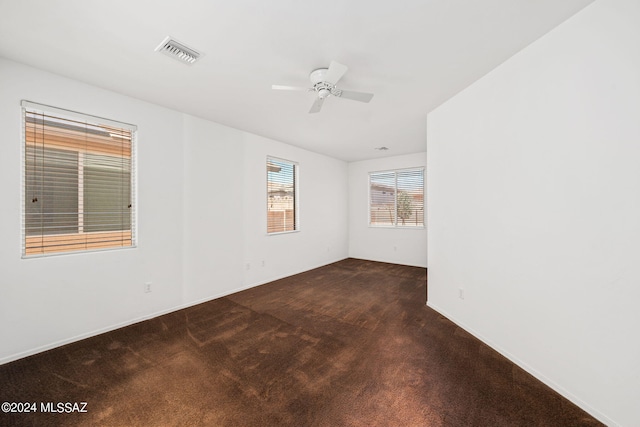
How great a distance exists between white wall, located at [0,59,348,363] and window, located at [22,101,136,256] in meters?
0.09

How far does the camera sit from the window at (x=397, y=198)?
5.80 metres

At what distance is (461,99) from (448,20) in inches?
Answer: 50.6

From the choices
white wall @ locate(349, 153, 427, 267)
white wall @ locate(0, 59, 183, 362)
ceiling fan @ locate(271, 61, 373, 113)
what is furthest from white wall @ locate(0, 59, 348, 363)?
white wall @ locate(349, 153, 427, 267)

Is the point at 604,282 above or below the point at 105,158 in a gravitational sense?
below

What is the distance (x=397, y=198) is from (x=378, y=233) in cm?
104

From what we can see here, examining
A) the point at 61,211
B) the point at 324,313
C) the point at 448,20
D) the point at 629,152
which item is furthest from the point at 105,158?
the point at 629,152

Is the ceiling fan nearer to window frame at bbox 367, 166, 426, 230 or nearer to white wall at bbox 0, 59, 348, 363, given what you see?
white wall at bbox 0, 59, 348, 363

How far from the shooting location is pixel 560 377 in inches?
68.5

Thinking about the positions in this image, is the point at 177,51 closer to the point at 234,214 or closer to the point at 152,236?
the point at 152,236

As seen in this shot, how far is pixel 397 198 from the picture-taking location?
20.0ft

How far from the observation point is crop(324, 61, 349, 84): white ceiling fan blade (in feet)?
6.34

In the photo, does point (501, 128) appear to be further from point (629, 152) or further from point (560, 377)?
point (560, 377)

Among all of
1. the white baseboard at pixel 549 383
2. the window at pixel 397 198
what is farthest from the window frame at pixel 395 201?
the white baseboard at pixel 549 383

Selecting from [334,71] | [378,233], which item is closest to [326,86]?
[334,71]
